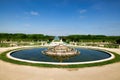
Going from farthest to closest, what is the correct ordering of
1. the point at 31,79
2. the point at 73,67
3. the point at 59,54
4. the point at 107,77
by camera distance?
the point at 59,54
the point at 73,67
the point at 107,77
the point at 31,79

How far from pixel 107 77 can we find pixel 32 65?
8.27m

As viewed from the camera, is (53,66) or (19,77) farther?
(53,66)

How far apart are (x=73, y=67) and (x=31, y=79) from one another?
5658mm

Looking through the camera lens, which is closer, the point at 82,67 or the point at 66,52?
the point at 82,67

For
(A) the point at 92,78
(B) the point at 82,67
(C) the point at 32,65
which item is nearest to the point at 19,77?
(C) the point at 32,65

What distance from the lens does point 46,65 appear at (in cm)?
1529

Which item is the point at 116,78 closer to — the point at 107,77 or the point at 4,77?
the point at 107,77

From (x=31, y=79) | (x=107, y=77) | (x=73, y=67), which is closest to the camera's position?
(x=31, y=79)

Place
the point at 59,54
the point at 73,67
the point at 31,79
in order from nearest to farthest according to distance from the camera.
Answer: the point at 31,79 < the point at 73,67 < the point at 59,54

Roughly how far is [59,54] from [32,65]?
28.1 ft

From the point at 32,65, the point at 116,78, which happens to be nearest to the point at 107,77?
the point at 116,78

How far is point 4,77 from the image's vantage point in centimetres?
1097

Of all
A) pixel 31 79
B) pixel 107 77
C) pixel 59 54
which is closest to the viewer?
pixel 31 79

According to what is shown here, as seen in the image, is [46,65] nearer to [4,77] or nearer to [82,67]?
[82,67]
